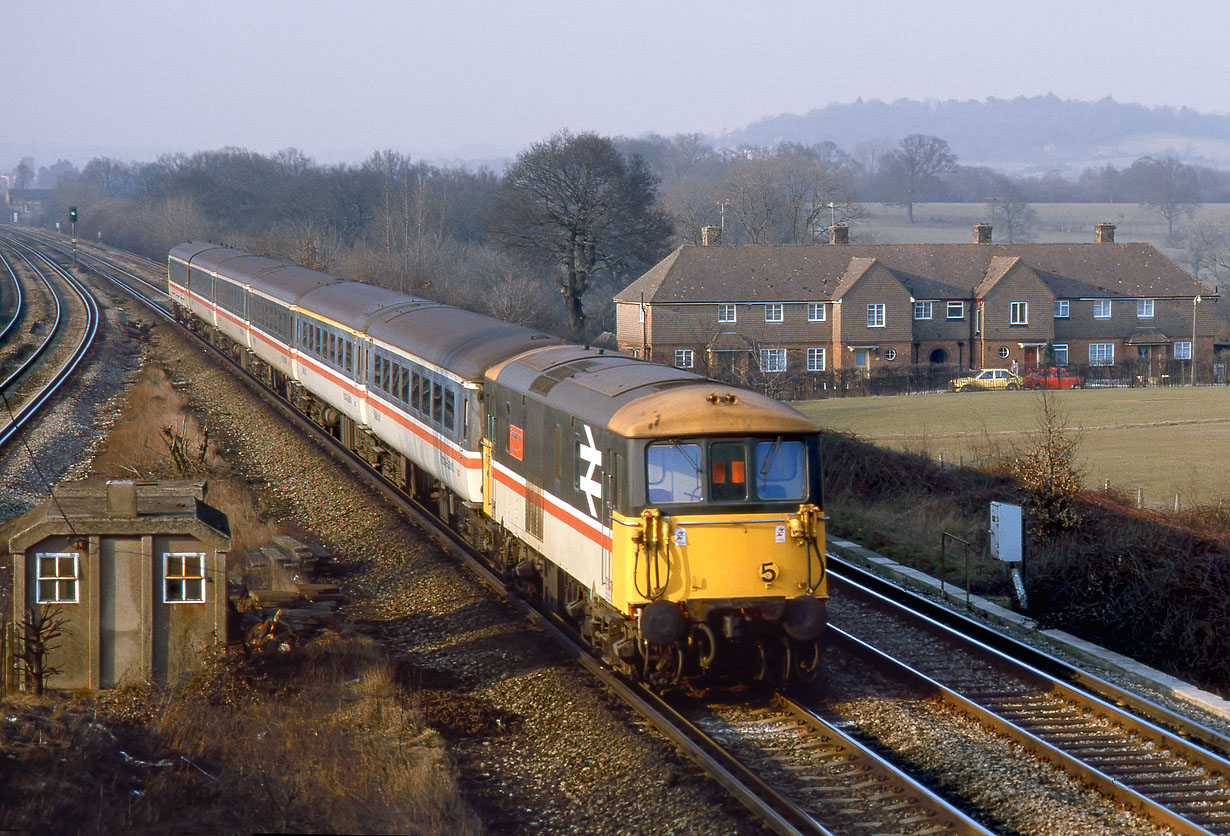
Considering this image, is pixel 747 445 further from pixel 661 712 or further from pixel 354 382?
pixel 354 382

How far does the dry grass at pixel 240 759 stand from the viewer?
859cm

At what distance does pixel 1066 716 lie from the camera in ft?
37.6

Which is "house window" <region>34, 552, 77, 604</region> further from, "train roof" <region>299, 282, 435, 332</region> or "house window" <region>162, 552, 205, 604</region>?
"train roof" <region>299, 282, 435, 332</region>

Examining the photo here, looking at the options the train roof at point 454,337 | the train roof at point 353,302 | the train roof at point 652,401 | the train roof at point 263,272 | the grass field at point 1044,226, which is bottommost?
the train roof at point 652,401

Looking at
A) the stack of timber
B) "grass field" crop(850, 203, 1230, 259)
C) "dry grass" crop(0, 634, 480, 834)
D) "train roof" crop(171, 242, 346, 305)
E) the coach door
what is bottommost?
"dry grass" crop(0, 634, 480, 834)

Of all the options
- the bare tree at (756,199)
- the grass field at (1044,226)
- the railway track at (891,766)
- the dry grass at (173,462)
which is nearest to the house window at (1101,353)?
the bare tree at (756,199)

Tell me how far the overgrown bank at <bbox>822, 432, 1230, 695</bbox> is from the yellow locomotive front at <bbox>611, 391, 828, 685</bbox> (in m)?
5.95

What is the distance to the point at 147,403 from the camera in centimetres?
2981

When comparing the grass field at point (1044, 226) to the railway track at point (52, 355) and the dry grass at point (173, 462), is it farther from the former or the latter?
the dry grass at point (173, 462)

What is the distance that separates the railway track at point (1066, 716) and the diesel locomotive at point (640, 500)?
172 centimetres

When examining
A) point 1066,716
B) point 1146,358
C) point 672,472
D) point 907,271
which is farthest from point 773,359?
point 672,472

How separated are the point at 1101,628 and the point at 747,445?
26.1 ft

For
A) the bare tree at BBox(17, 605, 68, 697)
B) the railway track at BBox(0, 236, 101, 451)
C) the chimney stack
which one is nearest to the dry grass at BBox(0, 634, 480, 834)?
the bare tree at BBox(17, 605, 68, 697)

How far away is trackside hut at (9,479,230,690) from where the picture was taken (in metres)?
11.7
